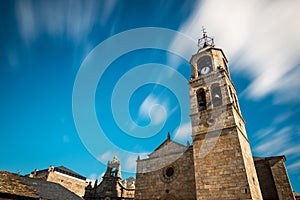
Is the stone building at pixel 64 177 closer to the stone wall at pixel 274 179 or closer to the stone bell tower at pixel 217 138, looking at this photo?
A: the stone bell tower at pixel 217 138

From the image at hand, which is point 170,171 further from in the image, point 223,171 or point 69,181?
point 69,181

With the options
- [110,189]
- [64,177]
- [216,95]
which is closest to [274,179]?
[216,95]

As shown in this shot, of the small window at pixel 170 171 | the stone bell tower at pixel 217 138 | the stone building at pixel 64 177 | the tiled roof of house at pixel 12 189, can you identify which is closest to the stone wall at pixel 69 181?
the stone building at pixel 64 177

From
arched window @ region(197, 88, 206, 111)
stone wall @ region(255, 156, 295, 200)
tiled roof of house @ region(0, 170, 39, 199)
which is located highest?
arched window @ region(197, 88, 206, 111)

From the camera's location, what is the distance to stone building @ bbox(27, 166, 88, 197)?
89.8ft

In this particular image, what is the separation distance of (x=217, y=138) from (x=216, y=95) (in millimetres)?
3442

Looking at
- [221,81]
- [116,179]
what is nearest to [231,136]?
[221,81]

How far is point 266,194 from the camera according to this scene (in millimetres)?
14242

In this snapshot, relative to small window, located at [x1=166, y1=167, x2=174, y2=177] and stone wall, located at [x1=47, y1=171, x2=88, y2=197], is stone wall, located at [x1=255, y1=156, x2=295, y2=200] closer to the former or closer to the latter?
small window, located at [x1=166, y1=167, x2=174, y2=177]

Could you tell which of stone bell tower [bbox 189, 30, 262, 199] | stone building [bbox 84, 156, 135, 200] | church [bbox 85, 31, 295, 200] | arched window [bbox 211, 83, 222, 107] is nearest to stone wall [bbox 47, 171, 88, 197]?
stone building [bbox 84, 156, 135, 200]

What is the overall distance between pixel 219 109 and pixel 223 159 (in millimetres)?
3030

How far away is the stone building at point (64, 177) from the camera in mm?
27359

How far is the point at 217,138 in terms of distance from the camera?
35.2ft

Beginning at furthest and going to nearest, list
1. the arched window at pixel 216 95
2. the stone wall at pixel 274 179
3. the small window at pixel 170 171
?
the stone wall at pixel 274 179, the small window at pixel 170 171, the arched window at pixel 216 95
